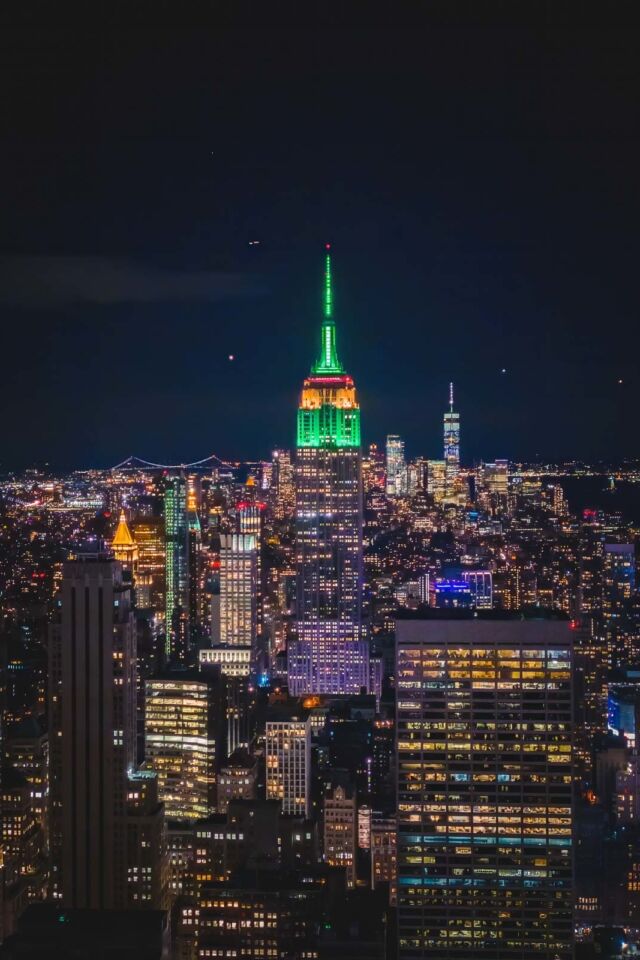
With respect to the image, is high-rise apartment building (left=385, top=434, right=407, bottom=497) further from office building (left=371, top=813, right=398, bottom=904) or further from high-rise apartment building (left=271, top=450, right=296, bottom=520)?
office building (left=371, top=813, right=398, bottom=904)

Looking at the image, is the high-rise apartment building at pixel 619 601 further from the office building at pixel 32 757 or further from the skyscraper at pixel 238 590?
the skyscraper at pixel 238 590

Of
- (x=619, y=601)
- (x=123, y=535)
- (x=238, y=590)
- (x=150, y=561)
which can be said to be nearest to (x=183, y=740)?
(x=123, y=535)

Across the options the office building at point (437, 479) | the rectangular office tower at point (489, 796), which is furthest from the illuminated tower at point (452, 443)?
the rectangular office tower at point (489, 796)

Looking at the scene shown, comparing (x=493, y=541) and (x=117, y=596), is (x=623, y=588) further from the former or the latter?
(x=117, y=596)

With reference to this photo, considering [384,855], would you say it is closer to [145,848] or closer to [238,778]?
→ [145,848]

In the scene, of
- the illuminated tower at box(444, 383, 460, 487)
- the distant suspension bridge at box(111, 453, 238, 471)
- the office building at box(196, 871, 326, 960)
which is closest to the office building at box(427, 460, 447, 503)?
the illuminated tower at box(444, 383, 460, 487)
